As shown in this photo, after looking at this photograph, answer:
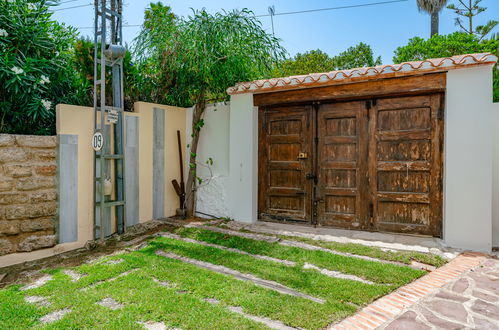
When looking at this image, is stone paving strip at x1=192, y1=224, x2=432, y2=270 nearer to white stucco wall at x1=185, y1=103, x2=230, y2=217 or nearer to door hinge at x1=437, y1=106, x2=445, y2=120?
white stucco wall at x1=185, y1=103, x2=230, y2=217

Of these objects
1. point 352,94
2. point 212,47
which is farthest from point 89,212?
point 352,94

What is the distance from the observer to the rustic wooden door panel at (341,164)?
5254mm

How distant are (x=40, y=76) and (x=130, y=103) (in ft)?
5.40

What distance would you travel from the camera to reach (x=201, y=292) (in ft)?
10.6

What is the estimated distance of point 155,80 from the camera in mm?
6867

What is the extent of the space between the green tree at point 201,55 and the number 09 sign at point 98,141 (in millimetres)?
2076

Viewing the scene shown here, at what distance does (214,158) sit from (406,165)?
11.8 ft

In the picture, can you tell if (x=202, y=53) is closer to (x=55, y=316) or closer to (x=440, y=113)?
(x=440, y=113)

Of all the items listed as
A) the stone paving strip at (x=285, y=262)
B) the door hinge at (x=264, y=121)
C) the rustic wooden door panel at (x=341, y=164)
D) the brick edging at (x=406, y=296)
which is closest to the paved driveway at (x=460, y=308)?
the brick edging at (x=406, y=296)

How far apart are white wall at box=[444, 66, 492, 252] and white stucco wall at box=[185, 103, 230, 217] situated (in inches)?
150

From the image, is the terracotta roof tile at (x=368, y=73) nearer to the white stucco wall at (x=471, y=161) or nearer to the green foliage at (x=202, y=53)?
the white stucco wall at (x=471, y=161)

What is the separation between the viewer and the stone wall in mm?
4461

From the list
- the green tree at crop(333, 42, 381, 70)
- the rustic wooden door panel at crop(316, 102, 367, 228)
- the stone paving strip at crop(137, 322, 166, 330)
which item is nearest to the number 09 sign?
the stone paving strip at crop(137, 322, 166, 330)

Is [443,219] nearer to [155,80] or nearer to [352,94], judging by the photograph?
[352,94]
